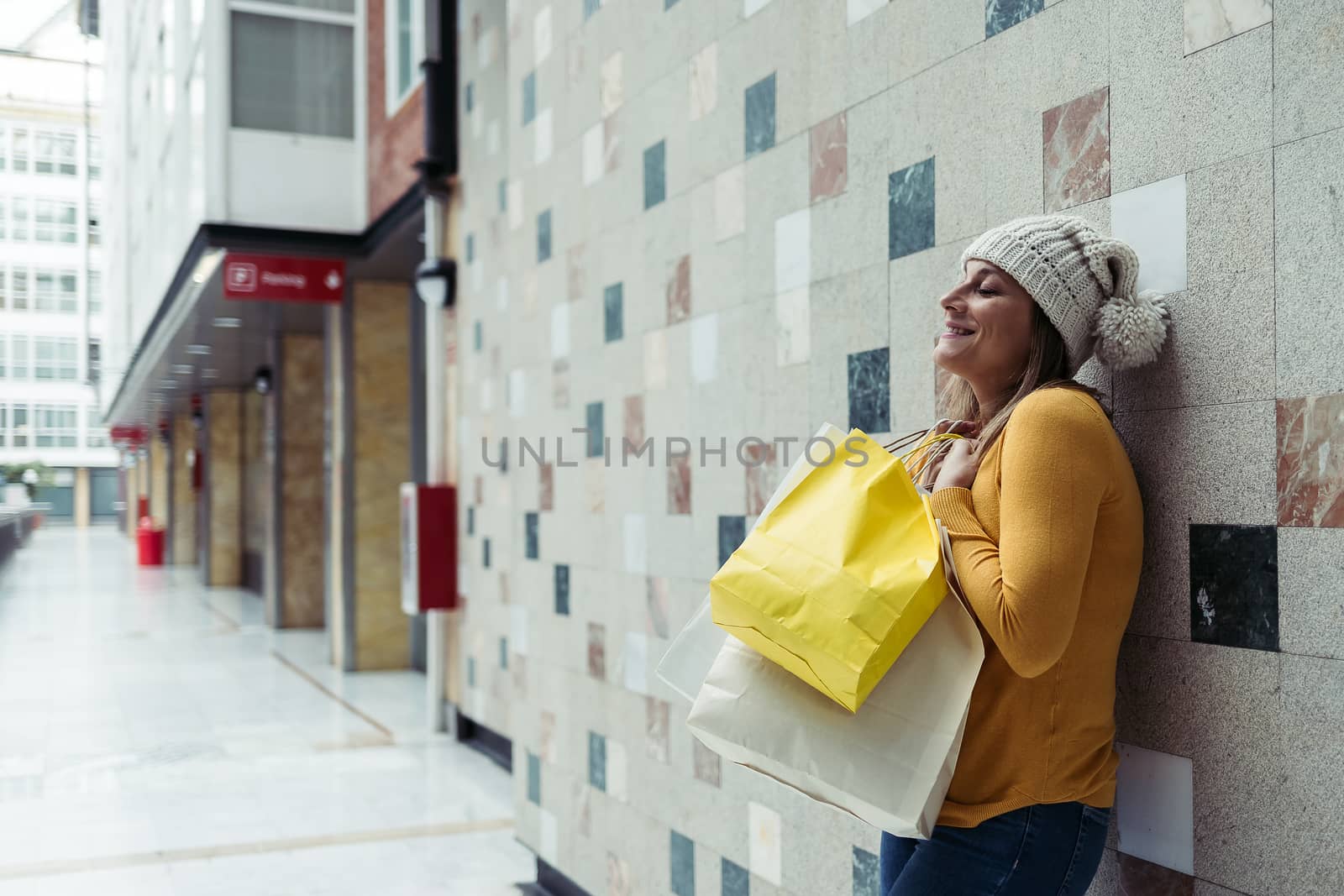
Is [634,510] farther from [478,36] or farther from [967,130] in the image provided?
[478,36]

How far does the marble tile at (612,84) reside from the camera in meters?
3.73

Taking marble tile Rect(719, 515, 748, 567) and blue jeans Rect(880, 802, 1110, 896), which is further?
marble tile Rect(719, 515, 748, 567)

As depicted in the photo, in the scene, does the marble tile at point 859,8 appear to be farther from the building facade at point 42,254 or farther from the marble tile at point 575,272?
the building facade at point 42,254

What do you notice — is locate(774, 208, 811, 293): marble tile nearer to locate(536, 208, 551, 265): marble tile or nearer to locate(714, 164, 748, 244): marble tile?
locate(714, 164, 748, 244): marble tile

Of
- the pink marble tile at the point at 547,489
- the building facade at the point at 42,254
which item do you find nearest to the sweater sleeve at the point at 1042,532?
the pink marble tile at the point at 547,489

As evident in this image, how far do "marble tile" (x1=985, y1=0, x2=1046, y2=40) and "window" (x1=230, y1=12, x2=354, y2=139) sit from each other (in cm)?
782

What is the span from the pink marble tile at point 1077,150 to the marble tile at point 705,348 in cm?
129

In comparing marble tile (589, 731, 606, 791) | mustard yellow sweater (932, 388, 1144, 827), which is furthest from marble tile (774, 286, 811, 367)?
marble tile (589, 731, 606, 791)

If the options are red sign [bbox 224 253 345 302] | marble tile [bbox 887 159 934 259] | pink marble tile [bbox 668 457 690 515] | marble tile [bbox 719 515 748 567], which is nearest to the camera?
marble tile [bbox 887 159 934 259]

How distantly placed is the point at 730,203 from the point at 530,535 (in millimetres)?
1854

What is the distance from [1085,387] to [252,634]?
38.9 feet

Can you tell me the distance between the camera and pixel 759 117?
2.97 m

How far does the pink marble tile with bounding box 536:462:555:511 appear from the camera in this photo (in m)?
4.27

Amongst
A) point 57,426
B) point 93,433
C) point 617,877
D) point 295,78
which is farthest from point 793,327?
point 93,433
